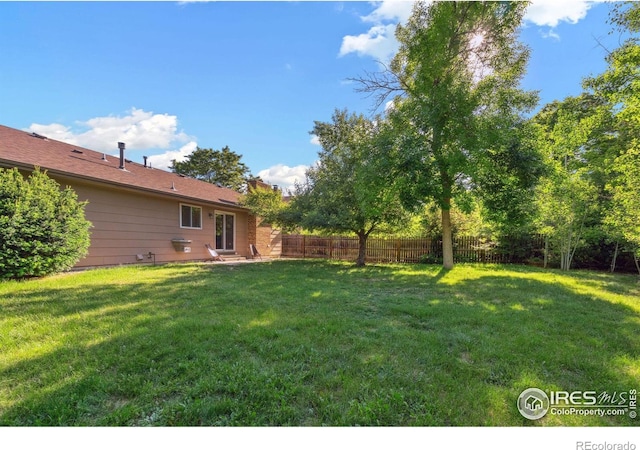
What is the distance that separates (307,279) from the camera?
7.40 m

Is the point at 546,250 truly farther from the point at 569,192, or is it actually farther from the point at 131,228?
the point at 131,228

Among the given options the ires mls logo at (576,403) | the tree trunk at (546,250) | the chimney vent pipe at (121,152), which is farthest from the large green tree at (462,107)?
the chimney vent pipe at (121,152)

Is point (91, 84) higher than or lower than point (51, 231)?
higher

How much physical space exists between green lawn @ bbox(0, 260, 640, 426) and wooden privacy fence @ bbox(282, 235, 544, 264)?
7.11 m

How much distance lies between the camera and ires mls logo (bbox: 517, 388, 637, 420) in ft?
6.87

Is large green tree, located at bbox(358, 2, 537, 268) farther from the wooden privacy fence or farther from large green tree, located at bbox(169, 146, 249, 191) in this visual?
large green tree, located at bbox(169, 146, 249, 191)

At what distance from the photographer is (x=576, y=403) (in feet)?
7.21

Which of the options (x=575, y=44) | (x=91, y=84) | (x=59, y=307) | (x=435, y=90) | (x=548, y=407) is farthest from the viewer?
(x=91, y=84)

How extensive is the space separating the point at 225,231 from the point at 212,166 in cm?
2172

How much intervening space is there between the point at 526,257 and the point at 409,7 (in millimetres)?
10225

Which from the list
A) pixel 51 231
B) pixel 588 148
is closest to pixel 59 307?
pixel 51 231

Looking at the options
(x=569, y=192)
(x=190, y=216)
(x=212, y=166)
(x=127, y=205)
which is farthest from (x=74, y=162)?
(x=212, y=166)

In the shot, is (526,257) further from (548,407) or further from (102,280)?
(102,280)

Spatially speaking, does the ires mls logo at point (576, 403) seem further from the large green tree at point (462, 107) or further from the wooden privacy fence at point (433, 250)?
the wooden privacy fence at point (433, 250)
